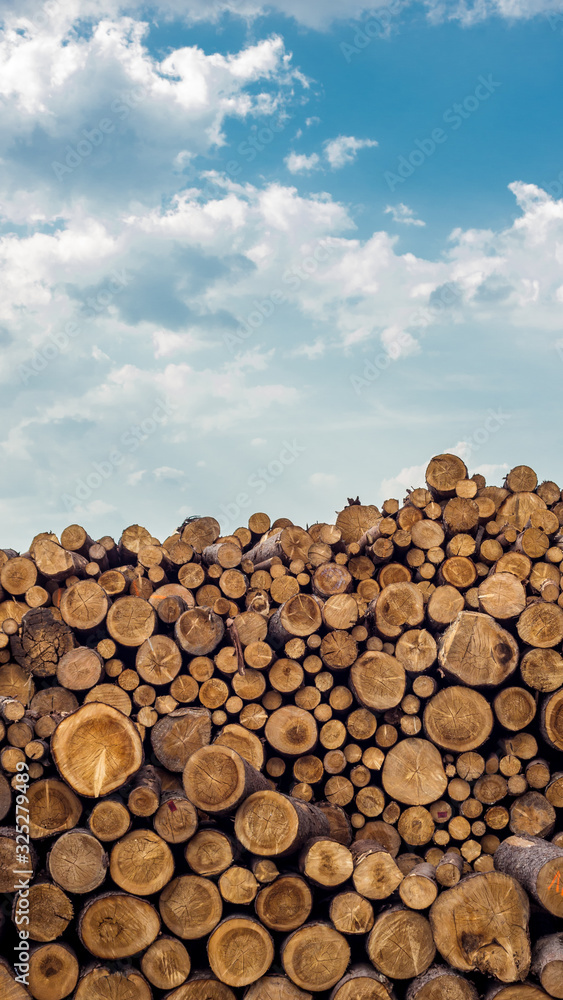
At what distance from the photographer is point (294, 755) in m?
5.78

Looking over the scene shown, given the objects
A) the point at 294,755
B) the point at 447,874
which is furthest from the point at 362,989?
the point at 294,755

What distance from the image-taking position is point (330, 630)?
616 cm

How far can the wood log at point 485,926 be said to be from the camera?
409cm

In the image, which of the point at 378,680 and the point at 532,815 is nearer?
the point at 532,815

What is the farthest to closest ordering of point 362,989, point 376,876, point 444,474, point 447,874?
point 444,474
point 447,874
point 376,876
point 362,989

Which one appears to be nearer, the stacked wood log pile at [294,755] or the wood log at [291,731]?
the stacked wood log pile at [294,755]

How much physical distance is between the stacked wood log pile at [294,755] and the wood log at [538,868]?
14 mm

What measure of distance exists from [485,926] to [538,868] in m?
0.52

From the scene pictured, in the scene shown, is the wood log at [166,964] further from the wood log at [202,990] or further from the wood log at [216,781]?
the wood log at [216,781]

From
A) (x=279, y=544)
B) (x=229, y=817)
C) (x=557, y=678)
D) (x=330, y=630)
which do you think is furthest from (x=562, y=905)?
(x=279, y=544)

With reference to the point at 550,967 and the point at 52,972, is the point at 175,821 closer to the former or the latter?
the point at 52,972

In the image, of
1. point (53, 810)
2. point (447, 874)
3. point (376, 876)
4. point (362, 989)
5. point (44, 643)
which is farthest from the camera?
point (44, 643)

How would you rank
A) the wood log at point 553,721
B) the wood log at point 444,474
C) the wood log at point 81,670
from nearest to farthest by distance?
the wood log at point 553,721
the wood log at point 81,670
the wood log at point 444,474

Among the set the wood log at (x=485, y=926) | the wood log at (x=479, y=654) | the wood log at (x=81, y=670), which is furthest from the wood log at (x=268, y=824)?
the wood log at (x=81, y=670)
